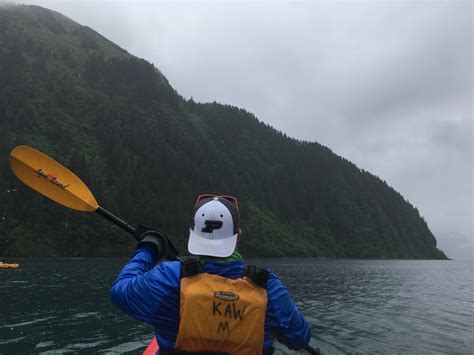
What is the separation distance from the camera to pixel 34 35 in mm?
185625

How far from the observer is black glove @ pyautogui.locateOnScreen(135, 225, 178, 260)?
4.26 meters

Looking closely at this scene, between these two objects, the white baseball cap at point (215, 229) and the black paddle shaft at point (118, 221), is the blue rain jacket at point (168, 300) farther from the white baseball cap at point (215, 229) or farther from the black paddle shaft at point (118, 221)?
the black paddle shaft at point (118, 221)

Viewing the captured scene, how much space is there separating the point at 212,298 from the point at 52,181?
4.23 m

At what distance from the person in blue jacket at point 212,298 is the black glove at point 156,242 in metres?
0.39

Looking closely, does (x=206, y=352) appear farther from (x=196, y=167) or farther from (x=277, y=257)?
(x=196, y=167)

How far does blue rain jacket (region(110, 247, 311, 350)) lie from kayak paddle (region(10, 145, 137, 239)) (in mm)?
3012

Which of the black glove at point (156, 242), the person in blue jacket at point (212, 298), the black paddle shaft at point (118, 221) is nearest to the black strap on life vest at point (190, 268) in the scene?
the person in blue jacket at point (212, 298)

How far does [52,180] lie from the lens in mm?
6555

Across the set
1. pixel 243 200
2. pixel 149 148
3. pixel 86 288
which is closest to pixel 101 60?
pixel 149 148

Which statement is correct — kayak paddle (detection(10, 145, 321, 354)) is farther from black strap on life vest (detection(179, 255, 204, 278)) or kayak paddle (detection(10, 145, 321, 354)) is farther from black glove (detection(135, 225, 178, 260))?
black strap on life vest (detection(179, 255, 204, 278))

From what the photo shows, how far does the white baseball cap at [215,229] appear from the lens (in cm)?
372

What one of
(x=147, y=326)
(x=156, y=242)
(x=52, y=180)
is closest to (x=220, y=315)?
(x=156, y=242)

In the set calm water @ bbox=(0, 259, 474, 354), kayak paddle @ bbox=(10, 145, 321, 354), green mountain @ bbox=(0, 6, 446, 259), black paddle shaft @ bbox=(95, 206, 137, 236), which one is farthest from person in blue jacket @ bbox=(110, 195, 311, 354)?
green mountain @ bbox=(0, 6, 446, 259)

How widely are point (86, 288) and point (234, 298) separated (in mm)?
32492
